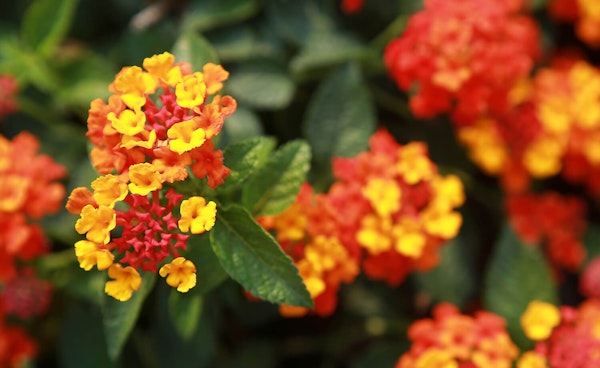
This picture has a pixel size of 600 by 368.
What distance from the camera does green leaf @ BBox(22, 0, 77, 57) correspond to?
1.66 metres

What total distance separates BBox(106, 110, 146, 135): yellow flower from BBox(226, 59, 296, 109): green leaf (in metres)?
0.62

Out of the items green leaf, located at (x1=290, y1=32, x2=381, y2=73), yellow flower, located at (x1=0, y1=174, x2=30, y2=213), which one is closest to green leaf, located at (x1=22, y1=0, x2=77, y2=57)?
yellow flower, located at (x1=0, y1=174, x2=30, y2=213)

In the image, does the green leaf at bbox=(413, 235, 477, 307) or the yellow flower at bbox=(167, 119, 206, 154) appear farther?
the green leaf at bbox=(413, 235, 477, 307)

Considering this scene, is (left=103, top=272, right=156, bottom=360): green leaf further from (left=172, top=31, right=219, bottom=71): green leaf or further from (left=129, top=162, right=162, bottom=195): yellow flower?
(left=172, top=31, right=219, bottom=71): green leaf

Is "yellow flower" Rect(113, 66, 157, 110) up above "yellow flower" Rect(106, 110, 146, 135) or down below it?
above

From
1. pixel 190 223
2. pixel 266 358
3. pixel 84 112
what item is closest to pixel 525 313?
pixel 266 358

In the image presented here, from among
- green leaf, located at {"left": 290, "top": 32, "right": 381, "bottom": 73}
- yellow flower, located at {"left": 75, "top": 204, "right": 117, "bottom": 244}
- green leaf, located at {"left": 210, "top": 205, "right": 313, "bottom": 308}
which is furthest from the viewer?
green leaf, located at {"left": 290, "top": 32, "right": 381, "bottom": 73}

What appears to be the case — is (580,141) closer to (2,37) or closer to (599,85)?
(599,85)

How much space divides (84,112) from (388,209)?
2.70ft

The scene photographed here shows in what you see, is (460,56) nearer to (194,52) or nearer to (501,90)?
(501,90)

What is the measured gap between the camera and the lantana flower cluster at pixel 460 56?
150 centimetres

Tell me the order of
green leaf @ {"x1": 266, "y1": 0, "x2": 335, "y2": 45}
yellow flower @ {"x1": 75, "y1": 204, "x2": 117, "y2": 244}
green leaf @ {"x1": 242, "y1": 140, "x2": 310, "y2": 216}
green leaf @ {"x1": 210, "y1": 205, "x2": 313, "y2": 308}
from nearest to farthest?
yellow flower @ {"x1": 75, "y1": 204, "x2": 117, "y2": 244} < green leaf @ {"x1": 210, "y1": 205, "x2": 313, "y2": 308} < green leaf @ {"x1": 242, "y1": 140, "x2": 310, "y2": 216} < green leaf @ {"x1": 266, "y1": 0, "x2": 335, "y2": 45}

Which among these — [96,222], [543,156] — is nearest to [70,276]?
[96,222]

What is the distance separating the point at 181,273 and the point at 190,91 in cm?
27
